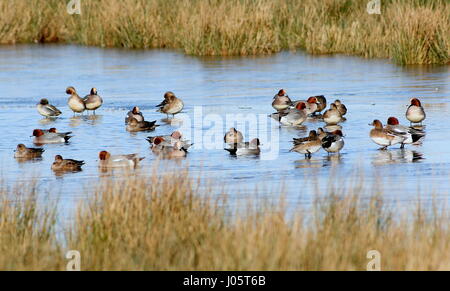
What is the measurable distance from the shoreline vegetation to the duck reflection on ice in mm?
11247

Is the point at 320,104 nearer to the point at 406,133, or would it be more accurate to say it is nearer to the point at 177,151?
the point at 406,133

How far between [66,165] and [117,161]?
2.44 feet

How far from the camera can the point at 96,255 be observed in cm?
866

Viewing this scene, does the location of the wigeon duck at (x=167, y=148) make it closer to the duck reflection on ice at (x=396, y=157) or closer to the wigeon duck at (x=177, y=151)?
the wigeon duck at (x=177, y=151)

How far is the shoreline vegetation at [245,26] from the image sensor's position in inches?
1108

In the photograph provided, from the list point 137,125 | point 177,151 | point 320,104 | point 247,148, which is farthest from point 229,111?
point 177,151

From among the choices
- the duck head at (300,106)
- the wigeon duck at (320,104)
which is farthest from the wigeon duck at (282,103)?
the duck head at (300,106)

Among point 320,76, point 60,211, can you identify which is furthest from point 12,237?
point 320,76

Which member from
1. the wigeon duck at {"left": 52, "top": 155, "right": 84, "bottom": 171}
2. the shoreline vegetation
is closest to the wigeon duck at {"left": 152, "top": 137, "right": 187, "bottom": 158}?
the wigeon duck at {"left": 52, "top": 155, "right": 84, "bottom": 171}

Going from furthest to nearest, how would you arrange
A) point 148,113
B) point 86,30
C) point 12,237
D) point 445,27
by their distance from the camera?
point 86,30
point 445,27
point 148,113
point 12,237

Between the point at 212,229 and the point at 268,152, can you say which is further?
the point at 268,152
